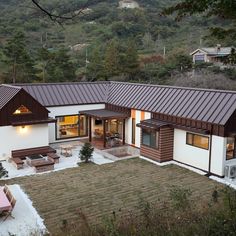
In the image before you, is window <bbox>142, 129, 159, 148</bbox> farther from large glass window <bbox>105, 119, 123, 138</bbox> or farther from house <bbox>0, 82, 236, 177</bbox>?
large glass window <bbox>105, 119, 123, 138</bbox>

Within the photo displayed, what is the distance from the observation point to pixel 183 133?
1739 cm

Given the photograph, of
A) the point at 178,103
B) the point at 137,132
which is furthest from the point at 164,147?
the point at 137,132

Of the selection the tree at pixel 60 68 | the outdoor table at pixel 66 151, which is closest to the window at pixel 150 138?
the outdoor table at pixel 66 151

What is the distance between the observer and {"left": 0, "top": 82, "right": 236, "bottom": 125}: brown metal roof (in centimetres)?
1617

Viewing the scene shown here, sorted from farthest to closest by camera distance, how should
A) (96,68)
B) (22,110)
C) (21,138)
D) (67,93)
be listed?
(96,68) < (67,93) < (21,138) < (22,110)

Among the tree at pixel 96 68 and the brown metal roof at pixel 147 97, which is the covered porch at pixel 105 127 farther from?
the tree at pixel 96 68

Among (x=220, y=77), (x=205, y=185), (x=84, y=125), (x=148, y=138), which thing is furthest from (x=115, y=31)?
(x=205, y=185)

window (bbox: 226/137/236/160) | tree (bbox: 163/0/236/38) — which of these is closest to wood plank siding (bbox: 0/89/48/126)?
window (bbox: 226/137/236/160)

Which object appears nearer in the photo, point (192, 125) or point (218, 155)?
point (218, 155)

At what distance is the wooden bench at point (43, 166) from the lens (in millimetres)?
16180

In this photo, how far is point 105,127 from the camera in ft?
69.9

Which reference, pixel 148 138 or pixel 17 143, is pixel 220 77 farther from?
pixel 17 143

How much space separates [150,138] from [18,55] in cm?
1809

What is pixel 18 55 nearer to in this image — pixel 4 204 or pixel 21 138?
pixel 21 138
